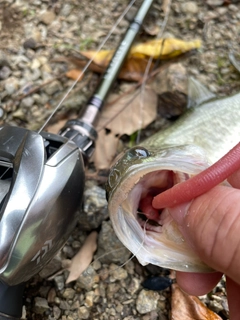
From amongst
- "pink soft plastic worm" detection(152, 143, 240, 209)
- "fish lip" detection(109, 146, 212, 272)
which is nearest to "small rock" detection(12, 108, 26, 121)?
"fish lip" detection(109, 146, 212, 272)

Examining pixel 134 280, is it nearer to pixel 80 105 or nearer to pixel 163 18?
pixel 80 105

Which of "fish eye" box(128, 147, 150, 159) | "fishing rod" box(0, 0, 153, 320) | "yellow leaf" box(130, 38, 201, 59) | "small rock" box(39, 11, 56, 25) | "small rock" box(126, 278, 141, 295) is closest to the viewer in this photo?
"fishing rod" box(0, 0, 153, 320)

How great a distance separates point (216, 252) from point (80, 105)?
144cm

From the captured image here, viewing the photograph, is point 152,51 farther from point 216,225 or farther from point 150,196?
point 216,225

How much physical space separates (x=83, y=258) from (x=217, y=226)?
0.97 metres

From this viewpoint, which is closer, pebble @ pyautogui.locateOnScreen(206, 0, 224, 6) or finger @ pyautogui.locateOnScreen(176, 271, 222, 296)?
finger @ pyautogui.locateOnScreen(176, 271, 222, 296)

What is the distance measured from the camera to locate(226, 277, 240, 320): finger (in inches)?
56.1

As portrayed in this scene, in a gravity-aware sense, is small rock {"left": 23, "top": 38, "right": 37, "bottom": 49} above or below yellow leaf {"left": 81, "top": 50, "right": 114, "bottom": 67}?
above

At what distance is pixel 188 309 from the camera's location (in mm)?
1746

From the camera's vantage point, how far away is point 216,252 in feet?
3.62

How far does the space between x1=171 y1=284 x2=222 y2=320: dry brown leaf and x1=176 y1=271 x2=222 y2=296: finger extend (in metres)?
0.29

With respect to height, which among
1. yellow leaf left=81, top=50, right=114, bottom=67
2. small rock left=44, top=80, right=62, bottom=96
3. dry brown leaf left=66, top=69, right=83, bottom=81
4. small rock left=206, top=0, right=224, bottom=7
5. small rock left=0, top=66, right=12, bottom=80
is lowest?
small rock left=44, top=80, right=62, bottom=96

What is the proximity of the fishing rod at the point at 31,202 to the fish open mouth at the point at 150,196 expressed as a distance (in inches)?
8.8

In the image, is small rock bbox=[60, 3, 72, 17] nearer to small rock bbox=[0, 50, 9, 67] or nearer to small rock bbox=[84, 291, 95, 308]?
small rock bbox=[0, 50, 9, 67]
